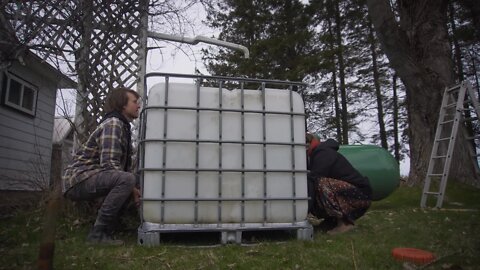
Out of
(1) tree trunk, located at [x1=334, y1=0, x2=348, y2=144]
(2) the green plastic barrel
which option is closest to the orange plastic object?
(2) the green plastic barrel

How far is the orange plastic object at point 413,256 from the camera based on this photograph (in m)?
2.70

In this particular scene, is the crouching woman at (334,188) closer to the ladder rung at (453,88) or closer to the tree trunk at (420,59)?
the ladder rung at (453,88)

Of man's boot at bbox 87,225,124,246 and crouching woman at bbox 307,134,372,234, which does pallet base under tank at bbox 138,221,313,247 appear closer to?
man's boot at bbox 87,225,124,246

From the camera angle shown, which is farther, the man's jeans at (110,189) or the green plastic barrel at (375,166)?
the green plastic barrel at (375,166)

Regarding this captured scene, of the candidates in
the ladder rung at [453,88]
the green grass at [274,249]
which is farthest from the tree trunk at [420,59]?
the green grass at [274,249]

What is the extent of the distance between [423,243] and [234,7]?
64.5ft

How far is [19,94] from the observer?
888 cm

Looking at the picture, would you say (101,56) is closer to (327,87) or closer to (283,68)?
Answer: (283,68)

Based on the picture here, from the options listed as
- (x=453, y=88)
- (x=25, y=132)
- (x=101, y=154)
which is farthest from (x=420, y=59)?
(x=25, y=132)

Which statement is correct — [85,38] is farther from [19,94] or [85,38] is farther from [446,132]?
[446,132]

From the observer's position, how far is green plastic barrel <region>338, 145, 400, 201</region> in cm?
637

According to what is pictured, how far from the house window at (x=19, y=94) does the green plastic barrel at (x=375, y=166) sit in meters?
6.79

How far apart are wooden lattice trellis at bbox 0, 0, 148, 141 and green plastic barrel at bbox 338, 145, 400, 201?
359cm

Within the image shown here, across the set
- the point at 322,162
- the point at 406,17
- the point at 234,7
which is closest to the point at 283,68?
the point at 234,7
